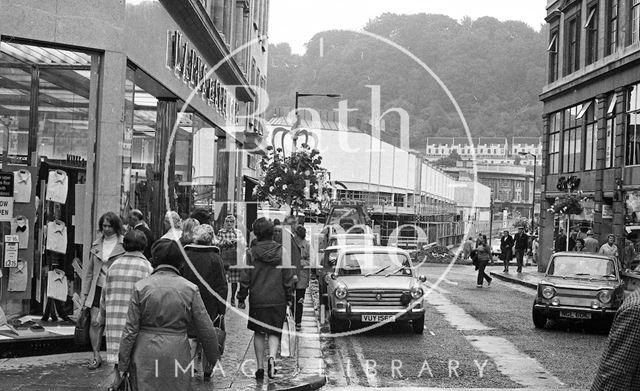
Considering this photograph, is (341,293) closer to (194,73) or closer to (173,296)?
(194,73)

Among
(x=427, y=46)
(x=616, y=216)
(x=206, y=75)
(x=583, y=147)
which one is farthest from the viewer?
(x=427, y=46)

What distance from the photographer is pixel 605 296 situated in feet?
52.4

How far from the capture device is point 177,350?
568 cm

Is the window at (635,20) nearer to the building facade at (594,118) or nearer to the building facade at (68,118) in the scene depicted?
the building facade at (594,118)

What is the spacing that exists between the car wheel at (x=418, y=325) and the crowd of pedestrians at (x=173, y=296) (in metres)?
3.53

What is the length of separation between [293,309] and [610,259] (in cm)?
714

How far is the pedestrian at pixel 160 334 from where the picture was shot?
5.67 metres

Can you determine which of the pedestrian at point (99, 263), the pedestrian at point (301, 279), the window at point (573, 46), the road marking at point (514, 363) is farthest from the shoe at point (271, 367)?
the window at point (573, 46)

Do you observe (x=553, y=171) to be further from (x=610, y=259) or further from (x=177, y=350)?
(x=177, y=350)

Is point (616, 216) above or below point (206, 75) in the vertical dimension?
below

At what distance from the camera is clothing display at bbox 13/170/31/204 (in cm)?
1149

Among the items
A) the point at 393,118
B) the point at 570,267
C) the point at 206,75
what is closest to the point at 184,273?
the point at 570,267

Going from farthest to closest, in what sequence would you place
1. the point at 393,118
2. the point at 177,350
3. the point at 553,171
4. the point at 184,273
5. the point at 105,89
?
1. the point at 393,118
2. the point at 553,171
3. the point at 105,89
4. the point at 184,273
5. the point at 177,350

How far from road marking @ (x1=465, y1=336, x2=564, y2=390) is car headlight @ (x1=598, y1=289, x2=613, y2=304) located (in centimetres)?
258
